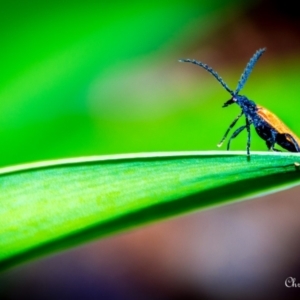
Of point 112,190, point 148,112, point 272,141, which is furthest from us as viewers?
point 148,112

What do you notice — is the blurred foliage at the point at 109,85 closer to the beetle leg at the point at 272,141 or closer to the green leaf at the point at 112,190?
the beetle leg at the point at 272,141

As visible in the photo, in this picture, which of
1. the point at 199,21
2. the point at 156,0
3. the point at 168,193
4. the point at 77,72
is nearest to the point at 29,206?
the point at 168,193

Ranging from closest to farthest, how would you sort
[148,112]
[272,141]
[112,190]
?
1. [112,190]
2. [272,141]
3. [148,112]

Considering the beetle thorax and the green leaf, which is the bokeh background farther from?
the green leaf

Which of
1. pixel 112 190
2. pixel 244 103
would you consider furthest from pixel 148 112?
pixel 112 190

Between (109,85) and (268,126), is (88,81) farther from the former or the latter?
(268,126)

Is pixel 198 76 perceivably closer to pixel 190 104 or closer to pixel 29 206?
pixel 190 104

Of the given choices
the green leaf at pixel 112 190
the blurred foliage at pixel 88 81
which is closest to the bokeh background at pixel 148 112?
the blurred foliage at pixel 88 81
